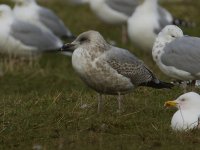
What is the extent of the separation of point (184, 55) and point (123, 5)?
971 cm

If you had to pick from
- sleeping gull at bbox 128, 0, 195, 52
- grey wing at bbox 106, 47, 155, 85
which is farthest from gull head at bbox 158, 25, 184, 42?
sleeping gull at bbox 128, 0, 195, 52

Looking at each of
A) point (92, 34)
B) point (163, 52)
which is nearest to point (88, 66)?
point (92, 34)

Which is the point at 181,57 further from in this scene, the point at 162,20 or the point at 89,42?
the point at 162,20

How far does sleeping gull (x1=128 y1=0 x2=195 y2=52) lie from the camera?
15.7 m

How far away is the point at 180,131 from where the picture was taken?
7555mm

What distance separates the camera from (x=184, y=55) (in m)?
10.0

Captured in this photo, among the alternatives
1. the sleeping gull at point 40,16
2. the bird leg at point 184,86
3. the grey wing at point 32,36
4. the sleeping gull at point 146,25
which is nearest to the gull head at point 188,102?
the bird leg at point 184,86

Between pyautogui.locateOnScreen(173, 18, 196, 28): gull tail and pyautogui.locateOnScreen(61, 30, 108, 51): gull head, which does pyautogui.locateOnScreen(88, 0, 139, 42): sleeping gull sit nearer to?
pyautogui.locateOnScreen(173, 18, 196, 28): gull tail

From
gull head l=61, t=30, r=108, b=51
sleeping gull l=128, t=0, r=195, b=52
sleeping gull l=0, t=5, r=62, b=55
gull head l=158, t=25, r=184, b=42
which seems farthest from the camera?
sleeping gull l=128, t=0, r=195, b=52

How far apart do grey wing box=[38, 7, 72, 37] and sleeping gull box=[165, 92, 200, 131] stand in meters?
9.73

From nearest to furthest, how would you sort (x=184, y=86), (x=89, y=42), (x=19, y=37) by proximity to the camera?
(x=89, y=42) → (x=184, y=86) → (x=19, y=37)

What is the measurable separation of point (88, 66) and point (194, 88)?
2.51 meters

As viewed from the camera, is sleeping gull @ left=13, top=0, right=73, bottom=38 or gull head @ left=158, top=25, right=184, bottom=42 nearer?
gull head @ left=158, top=25, right=184, bottom=42

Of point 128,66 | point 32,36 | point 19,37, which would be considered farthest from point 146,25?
point 128,66
